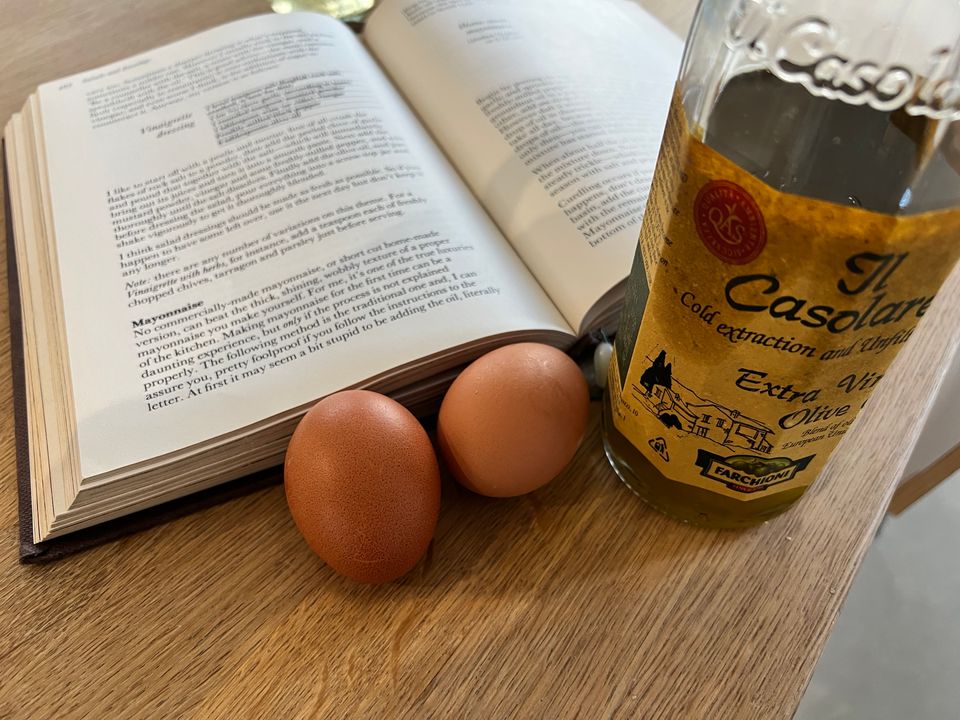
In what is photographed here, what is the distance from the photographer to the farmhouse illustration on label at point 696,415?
31cm

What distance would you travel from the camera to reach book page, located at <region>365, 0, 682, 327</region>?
43 cm

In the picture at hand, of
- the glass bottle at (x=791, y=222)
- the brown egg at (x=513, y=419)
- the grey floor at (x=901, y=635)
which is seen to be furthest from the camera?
the grey floor at (x=901, y=635)

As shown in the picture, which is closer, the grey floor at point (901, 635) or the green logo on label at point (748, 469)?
the green logo on label at point (748, 469)

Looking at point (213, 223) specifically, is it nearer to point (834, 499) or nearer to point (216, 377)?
point (216, 377)

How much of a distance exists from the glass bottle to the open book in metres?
0.11

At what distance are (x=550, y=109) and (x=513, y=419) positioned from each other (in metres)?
0.25

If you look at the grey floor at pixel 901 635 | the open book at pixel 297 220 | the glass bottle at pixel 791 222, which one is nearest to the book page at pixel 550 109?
the open book at pixel 297 220

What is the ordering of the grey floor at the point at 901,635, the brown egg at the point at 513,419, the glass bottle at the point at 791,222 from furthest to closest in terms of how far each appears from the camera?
1. the grey floor at the point at 901,635
2. the brown egg at the point at 513,419
3. the glass bottle at the point at 791,222

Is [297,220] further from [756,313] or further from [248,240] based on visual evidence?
[756,313]

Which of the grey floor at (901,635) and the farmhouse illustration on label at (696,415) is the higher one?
the farmhouse illustration on label at (696,415)

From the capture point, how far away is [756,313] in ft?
0.87

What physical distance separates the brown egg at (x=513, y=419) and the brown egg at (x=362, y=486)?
22 mm

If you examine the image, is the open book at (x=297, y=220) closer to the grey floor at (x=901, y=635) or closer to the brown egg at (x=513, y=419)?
the brown egg at (x=513, y=419)

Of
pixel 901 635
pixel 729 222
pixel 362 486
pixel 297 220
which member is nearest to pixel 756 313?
pixel 729 222
